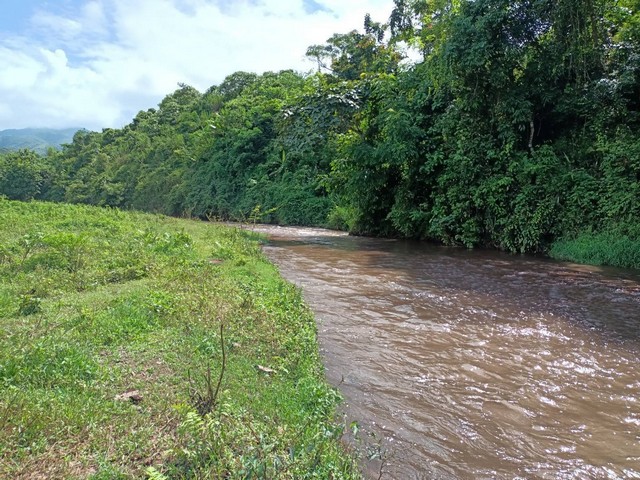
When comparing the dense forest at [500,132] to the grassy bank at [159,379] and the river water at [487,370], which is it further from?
the grassy bank at [159,379]

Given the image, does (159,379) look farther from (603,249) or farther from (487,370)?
(603,249)

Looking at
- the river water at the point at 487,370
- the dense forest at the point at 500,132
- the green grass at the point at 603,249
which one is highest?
the dense forest at the point at 500,132

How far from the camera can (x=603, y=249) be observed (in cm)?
1326

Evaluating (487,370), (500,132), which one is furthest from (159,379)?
(500,132)

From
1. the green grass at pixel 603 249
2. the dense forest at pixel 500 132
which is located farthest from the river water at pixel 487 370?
the dense forest at pixel 500 132

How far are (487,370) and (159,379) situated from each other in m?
3.82

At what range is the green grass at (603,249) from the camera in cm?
1258

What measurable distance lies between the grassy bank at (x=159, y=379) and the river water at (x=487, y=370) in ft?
2.21

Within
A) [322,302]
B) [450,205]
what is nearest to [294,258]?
[322,302]

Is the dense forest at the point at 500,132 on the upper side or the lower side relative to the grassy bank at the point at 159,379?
upper

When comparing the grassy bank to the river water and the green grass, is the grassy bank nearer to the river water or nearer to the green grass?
the river water

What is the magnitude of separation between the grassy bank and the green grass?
9.87 metres

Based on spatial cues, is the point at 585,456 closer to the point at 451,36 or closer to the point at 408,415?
the point at 408,415

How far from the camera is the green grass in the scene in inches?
495
